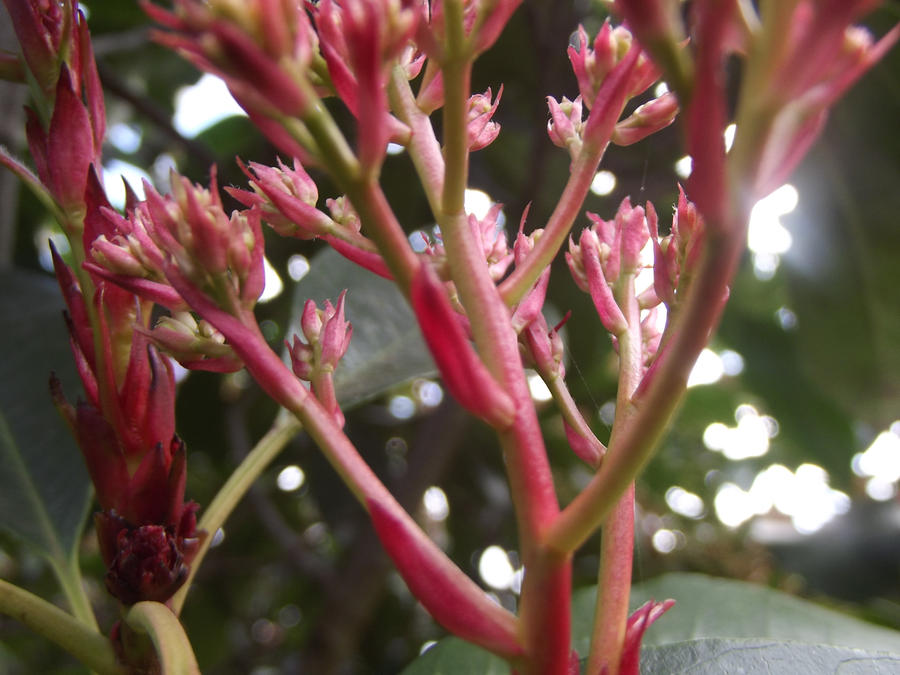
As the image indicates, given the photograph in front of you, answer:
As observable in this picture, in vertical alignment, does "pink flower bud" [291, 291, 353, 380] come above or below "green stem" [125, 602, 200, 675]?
above

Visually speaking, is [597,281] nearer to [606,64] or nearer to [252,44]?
[606,64]

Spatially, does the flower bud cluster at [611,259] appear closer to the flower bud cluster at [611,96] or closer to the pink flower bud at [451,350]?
the flower bud cluster at [611,96]

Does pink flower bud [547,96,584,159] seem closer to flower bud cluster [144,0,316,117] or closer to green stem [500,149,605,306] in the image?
green stem [500,149,605,306]

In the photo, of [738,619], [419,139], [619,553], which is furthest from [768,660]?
[419,139]

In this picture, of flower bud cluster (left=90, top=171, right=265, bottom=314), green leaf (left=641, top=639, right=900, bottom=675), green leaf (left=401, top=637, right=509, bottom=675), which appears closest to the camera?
flower bud cluster (left=90, top=171, right=265, bottom=314)

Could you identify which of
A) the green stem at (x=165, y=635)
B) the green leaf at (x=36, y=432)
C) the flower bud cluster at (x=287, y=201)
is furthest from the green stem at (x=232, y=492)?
the green leaf at (x=36, y=432)

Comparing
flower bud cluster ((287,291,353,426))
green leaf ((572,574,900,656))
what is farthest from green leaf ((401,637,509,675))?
flower bud cluster ((287,291,353,426))
